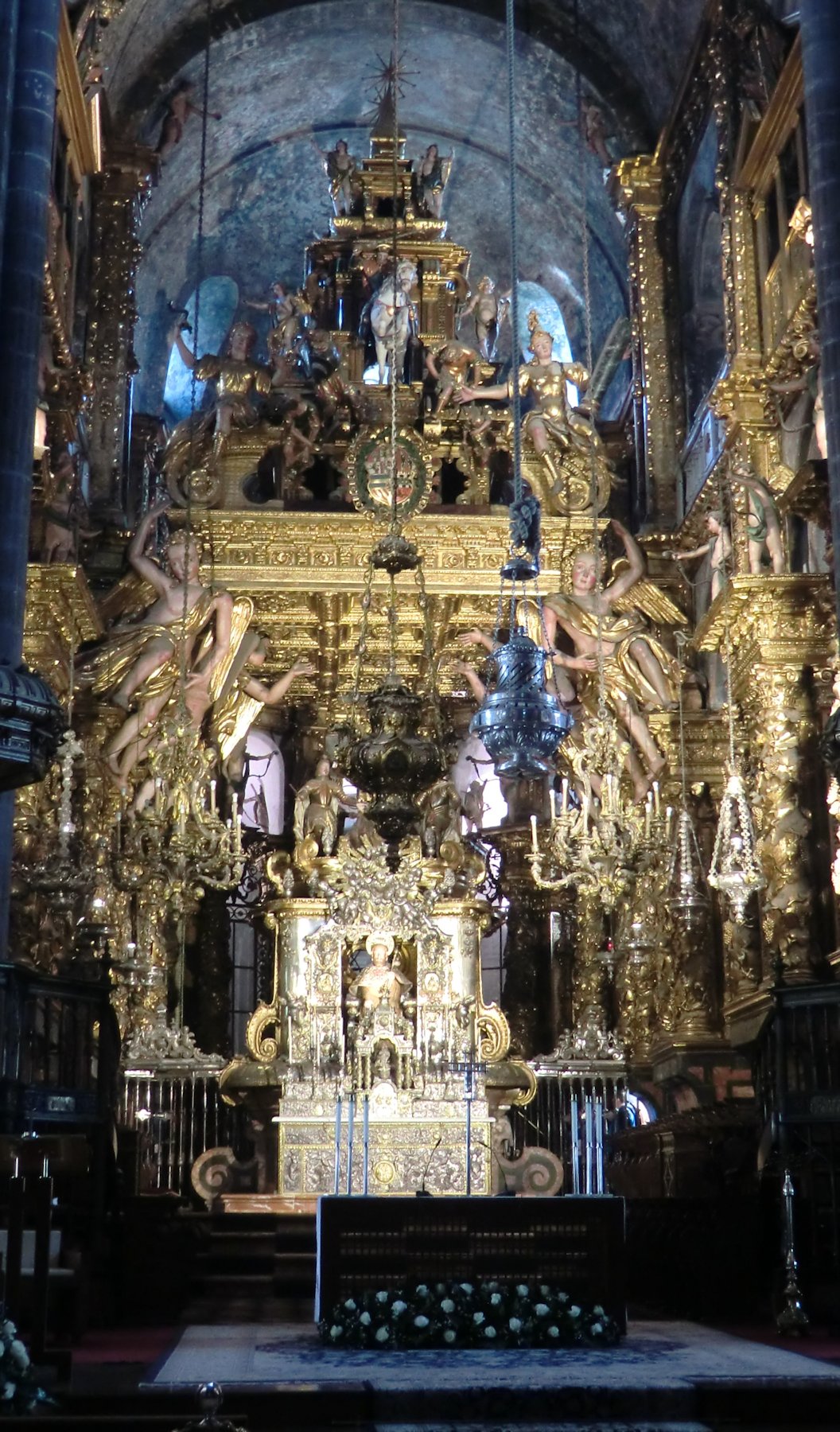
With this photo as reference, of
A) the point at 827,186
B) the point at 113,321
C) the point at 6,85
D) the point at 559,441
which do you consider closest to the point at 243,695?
the point at 559,441

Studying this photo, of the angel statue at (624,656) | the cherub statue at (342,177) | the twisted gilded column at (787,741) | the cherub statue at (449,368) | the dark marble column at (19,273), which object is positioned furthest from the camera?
the cherub statue at (342,177)

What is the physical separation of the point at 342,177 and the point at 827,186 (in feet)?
32.5

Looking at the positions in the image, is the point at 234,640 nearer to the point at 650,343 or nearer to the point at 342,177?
the point at 650,343

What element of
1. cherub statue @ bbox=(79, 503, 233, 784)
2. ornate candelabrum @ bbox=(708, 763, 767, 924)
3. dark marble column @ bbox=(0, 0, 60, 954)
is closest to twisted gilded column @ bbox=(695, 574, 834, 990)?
ornate candelabrum @ bbox=(708, 763, 767, 924)

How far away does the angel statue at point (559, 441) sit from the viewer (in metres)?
17.7

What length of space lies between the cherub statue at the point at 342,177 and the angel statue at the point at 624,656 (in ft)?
20.1

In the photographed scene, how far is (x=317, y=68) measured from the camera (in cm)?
2162

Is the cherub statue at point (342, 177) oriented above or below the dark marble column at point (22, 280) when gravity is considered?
above

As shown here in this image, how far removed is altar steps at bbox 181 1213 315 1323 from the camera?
35.4ft

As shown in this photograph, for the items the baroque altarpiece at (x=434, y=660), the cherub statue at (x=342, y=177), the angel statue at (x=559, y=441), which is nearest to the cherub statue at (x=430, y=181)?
the baroque altarpiece at (x=434, y=660)

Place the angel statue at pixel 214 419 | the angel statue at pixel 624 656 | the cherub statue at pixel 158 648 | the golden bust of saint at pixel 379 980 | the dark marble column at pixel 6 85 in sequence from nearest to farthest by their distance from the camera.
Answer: the dark marble column at pixel 6 85 → the golden bust of saint at pixel 379 980 → the cherub statue at pixel 158 648 → the angel statue at pixel 624 656 → the angel statue at pixel 214 419

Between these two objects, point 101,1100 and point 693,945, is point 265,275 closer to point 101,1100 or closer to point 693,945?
point 693,945

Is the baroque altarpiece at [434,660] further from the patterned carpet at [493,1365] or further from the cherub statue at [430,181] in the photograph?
the patterned carpet at [493,1365]

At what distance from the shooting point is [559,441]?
17.8m
